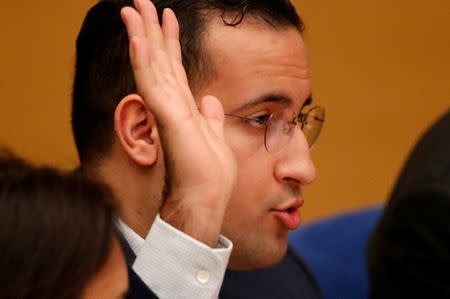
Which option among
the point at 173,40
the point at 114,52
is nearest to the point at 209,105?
the point at 173,40

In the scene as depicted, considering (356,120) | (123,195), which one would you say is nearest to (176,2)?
(123,195)

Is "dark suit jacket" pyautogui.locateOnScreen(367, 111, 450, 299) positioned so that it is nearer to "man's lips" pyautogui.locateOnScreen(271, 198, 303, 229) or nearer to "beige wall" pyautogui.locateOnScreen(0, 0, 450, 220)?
"man's lips" pyautogui.locateOnScreen(271, 198, 303, 229)

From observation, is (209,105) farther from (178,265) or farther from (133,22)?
(178,265)

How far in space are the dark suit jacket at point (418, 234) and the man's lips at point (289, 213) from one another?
601mm

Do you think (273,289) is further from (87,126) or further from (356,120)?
(356,120)

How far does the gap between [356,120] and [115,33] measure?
150 centimetres

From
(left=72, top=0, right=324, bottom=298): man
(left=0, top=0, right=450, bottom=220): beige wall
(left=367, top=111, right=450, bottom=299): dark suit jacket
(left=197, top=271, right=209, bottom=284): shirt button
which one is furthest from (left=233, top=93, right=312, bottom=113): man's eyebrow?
(left=0, top=0, right=450, bottom=220): beige wall

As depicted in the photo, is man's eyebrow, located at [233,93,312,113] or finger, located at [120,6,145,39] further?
man's eyebrow, located at [233,93,312,113]

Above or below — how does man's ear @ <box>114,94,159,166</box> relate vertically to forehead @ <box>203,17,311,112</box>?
below

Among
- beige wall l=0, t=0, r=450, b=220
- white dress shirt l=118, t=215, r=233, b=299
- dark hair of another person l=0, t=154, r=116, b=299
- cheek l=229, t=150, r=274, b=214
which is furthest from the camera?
beige wall l=0, t=0, r=450, b=220

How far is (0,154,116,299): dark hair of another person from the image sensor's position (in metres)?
0.82

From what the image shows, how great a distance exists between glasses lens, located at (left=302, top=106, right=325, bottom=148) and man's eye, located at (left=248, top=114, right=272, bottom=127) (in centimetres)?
12

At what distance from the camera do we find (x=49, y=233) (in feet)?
2.75

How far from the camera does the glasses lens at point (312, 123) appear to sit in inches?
60.7
